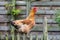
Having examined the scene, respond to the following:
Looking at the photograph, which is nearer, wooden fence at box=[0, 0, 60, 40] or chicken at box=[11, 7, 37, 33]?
chicken at box=[11, 7, 37, 33]

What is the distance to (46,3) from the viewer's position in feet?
15.7

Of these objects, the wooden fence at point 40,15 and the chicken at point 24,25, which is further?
the wooden fence at point 40,15

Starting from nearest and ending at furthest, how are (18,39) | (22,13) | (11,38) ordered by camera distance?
(18,39)
(11,38)
(22,13)

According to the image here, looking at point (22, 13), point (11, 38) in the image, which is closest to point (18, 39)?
point (11, 38)

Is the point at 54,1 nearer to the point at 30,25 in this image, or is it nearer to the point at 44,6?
the point at 44,6

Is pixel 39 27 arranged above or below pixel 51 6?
below

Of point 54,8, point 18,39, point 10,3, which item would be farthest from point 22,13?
point 18,39

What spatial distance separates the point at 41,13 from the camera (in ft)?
15.8

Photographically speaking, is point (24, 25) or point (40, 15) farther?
point (40, 15)

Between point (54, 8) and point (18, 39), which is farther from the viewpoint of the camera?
point (54, 8)

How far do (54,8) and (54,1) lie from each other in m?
0.14

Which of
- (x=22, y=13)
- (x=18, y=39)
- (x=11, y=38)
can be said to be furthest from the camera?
(x=22, y=13)

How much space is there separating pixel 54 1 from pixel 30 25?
132cm

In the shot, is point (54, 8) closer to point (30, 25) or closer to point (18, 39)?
point (30, 25)
